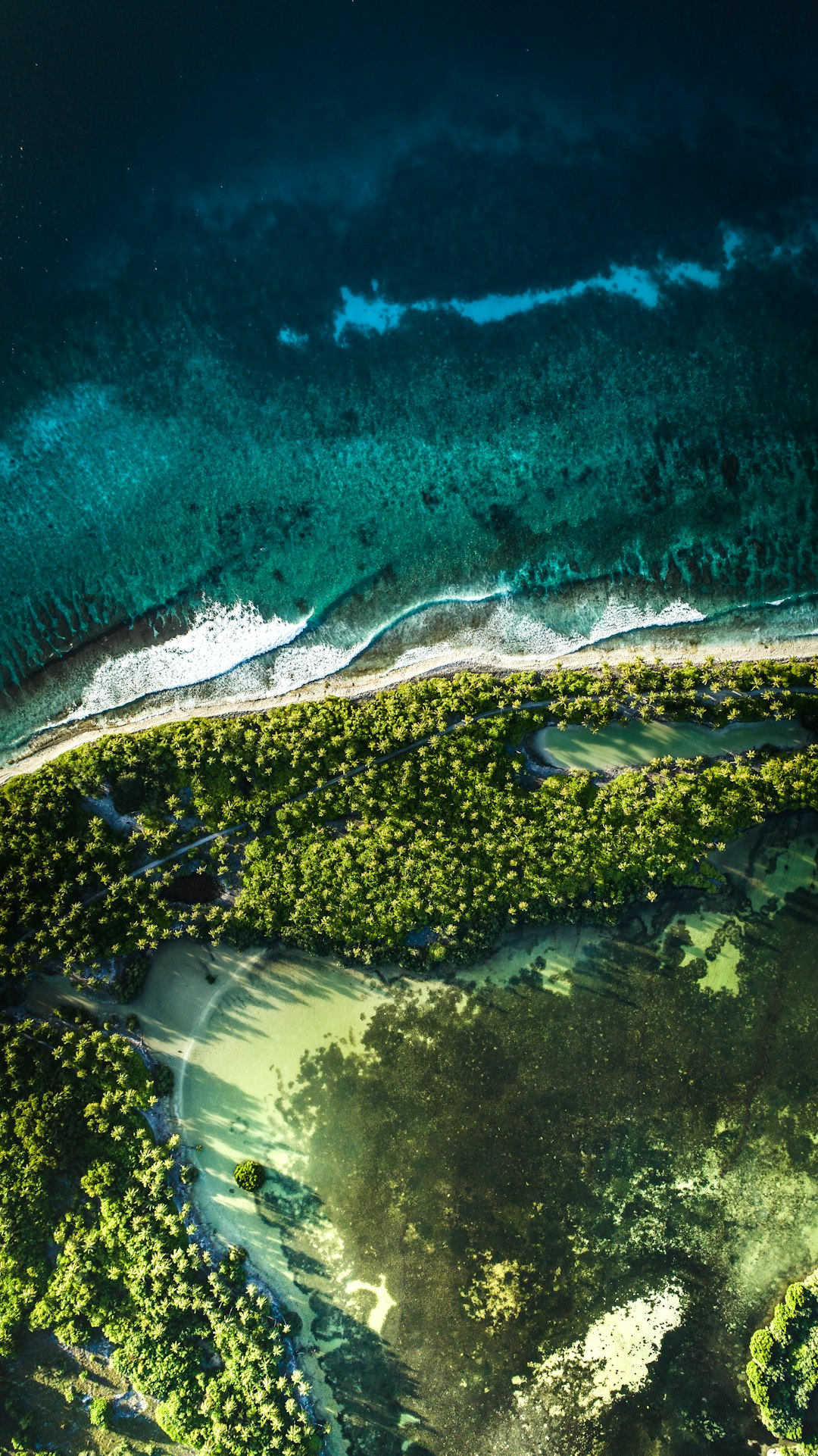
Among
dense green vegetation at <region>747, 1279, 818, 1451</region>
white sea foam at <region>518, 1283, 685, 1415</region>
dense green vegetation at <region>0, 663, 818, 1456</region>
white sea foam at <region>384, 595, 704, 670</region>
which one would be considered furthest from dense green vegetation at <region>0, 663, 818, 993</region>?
dense green vegetation at <region>747, 1279, 818, 1451</region>

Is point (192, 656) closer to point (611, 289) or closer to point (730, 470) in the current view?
point (611, 289)

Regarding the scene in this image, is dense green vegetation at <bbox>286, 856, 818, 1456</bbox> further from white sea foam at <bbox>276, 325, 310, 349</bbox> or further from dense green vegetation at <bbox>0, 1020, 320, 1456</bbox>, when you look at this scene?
white sea foam at <bbox>276, 325, 310, 349</bbox>

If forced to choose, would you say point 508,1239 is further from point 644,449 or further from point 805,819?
point 644,449

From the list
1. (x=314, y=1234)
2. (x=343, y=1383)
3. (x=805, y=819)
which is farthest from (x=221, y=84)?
(x=343, y=1383)

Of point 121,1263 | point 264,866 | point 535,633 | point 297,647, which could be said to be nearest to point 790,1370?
point 121,1263

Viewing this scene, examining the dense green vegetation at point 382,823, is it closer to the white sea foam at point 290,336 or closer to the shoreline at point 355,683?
the shoreline at point 355,683
